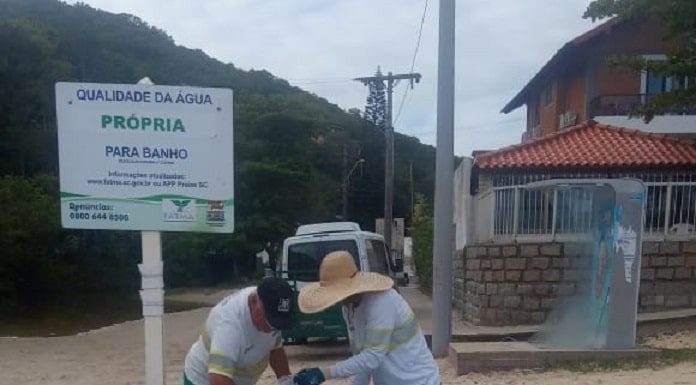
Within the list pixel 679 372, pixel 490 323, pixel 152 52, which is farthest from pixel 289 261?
pixel 152 52

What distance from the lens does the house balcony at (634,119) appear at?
78.5ft

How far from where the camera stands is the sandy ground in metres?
8.38

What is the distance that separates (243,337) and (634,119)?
22.2m

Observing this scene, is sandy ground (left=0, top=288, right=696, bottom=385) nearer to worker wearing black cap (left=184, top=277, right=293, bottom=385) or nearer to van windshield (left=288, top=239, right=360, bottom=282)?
van windshield (left=288, top=239, right=360, bottom=282)

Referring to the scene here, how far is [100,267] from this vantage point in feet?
138

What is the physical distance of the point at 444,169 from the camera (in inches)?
443

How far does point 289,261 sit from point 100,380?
13.4 feet

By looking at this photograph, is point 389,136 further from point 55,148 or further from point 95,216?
point 95,216

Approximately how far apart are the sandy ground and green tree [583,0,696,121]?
12.9 ft

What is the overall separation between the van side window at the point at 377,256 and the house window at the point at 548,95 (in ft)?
53.8

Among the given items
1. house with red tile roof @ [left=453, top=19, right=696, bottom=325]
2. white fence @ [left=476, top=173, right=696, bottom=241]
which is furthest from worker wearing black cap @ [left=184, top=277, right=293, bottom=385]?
white fence @ [left=476, top=173, right=696, bottom=241]

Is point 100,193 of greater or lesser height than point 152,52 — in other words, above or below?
below

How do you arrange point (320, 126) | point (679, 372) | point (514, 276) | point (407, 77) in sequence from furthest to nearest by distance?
point (320, 126), point (407, 77), point (514, 276), point (679, 372)

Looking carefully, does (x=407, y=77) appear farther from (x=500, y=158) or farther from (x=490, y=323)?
(x=490, y=323)
